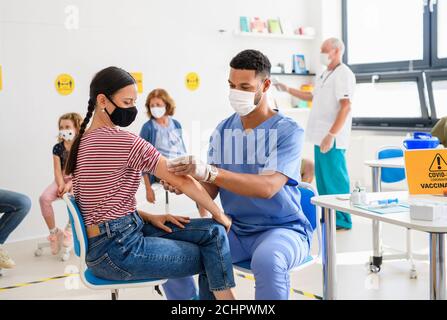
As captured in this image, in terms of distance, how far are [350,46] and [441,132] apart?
11.3 feet

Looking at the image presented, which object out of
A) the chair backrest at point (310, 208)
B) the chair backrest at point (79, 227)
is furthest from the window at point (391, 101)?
the chair backrest at point (79, 227)

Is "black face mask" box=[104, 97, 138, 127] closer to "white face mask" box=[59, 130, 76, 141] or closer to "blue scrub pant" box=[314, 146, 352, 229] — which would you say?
"white face mask" box=[59, 130, 76, 141]

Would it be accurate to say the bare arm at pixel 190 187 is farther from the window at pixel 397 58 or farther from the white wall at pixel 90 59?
the window at pixel 397 58

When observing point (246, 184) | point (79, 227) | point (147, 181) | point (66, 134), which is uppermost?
point (66, 134)

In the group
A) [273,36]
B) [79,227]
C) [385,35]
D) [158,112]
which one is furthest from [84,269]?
[385,35]

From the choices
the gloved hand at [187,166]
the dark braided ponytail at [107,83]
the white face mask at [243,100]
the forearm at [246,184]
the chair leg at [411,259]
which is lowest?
the chair leg at [411,259]

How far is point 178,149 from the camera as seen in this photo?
179 inches

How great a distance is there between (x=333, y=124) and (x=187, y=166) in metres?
2.71

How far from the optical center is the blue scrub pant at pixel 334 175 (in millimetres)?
4523

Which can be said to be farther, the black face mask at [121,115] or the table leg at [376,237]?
the table leg at [376,237]

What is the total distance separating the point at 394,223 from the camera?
6.28ft

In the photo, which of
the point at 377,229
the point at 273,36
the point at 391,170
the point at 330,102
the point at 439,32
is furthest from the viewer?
the point at 273,36

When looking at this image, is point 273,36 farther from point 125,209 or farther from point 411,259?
point 125,209

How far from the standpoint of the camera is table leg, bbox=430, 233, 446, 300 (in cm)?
189
